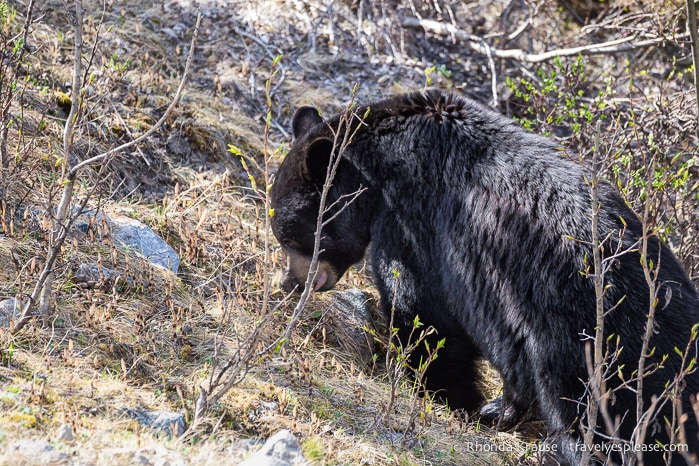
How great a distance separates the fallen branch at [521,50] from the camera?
280 inches

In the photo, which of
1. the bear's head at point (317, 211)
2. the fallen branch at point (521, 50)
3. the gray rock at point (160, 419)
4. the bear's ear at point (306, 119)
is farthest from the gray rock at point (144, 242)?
the fallen branch at point (521, 50)

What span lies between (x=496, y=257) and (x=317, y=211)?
4.64 ft

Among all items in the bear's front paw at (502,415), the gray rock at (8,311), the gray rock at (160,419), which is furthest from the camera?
the bear's front paw at (502,415)

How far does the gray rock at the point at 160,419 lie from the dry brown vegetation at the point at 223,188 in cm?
6

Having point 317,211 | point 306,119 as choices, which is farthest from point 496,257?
point 306,119

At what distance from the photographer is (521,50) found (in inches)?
324

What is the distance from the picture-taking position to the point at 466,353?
4.81 metres

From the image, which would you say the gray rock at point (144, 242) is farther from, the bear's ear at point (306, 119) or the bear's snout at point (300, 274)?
the bear's ear at point (306, 119)

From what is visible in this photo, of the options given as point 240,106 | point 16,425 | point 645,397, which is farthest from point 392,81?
point 16,425

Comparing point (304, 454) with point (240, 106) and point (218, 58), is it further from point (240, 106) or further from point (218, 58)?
point (218, 58)

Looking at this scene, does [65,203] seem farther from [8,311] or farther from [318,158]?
[318,158]

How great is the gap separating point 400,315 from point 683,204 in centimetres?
249

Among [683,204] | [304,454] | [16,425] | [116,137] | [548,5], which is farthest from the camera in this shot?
[548,5]

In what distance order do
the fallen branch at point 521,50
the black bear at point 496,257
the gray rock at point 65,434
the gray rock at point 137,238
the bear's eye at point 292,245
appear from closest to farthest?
1. the gray rock at point 65,434
2. the black bear at point 496,257
3. the gray rock at point 137,238
4. the bear's eye at point 292,245
5. the fallen branch at point 521,50
